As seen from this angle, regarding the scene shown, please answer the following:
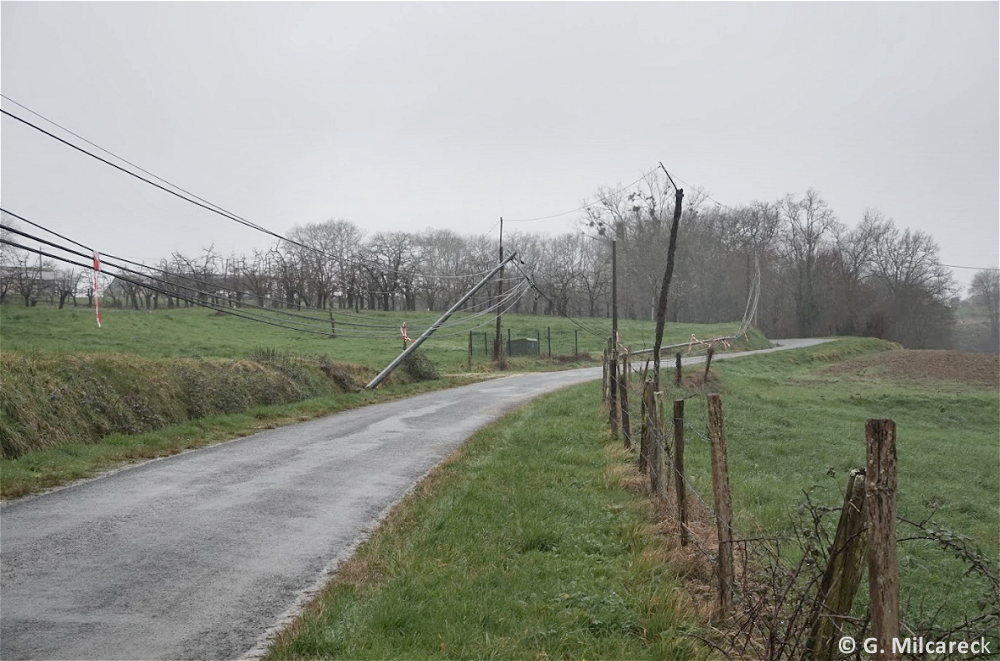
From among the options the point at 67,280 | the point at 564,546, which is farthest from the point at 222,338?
the point at 564,546

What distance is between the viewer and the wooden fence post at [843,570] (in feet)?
10.9

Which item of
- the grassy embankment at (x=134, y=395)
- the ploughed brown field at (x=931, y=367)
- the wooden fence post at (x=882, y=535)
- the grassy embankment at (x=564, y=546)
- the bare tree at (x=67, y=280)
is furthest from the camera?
the bare tree at (x=67, y=280)

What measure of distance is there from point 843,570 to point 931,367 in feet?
131

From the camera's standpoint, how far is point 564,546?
6648 mm

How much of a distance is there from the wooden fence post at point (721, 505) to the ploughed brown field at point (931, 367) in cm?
3305

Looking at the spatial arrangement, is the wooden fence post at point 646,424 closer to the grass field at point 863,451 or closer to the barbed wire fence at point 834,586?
the grass field at point 863,451

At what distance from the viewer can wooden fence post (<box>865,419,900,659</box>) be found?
2957 millimetres

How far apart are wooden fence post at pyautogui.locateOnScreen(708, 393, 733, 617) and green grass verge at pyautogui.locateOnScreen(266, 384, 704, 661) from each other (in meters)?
0.28

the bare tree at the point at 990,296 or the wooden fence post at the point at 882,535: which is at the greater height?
the bare tree at the point at 990,296

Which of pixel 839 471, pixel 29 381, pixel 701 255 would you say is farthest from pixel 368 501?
pixel 701 255

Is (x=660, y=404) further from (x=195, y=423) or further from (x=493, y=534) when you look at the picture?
(x=195, y=423)

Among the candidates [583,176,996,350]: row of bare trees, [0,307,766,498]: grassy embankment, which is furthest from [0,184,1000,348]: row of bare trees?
[0,307,766,498]: grassy embankment

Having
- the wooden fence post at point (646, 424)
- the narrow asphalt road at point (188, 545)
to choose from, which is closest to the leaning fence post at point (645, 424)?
the wooden fence post at point (646, 424)

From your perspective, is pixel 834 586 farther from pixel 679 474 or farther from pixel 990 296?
pixel 990 296
